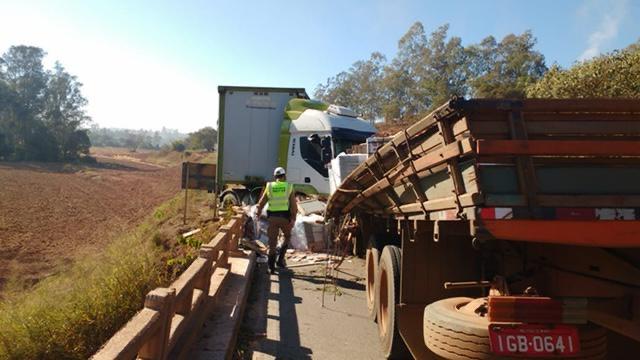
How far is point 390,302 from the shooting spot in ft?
15.8

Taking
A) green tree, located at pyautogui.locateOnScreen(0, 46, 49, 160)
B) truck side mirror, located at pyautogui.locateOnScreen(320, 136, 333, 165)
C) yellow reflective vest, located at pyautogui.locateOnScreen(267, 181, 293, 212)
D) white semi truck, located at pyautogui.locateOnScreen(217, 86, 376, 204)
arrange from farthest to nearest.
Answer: green tree, located at pyautogui.locateOnScreen(0, 46, 49, 160)
white semi truck, located at pyautogui.locateOnScreen(217, 86, 376, 204)
truck side mirror, located at pyautogui.locateOnScreen(320, 136, 333, 165)
yellow reflective vest, located at pyautogui.locateOnScreen(267, 181, 293, 212)

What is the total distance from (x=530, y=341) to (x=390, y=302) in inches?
76.4

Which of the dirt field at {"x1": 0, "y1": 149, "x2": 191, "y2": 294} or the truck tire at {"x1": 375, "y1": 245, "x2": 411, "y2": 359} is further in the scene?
the dirt field at {"x1": 0, "y1": 149, "x2": 191, "y2": 294}

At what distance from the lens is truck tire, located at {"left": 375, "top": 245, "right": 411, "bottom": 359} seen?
470 centimetres

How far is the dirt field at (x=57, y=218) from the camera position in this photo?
15.5 m

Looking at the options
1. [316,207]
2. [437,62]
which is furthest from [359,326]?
[437,62]

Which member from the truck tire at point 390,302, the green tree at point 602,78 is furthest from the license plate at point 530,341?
the green tree at point 602,78

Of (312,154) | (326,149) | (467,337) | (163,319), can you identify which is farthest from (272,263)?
(467,337)

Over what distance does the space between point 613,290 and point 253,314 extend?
4331 millimetres

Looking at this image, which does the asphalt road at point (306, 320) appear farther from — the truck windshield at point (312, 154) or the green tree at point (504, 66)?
the green tree at point (504, 66)

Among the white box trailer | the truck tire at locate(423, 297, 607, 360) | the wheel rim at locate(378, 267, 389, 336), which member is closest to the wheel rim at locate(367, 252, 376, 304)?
the wheel rim at locate(378, 267, 389, 336)

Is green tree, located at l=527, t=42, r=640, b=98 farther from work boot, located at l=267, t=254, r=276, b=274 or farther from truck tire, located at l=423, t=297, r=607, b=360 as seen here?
truck tire, located at l=423, t=297, r=607, b=360

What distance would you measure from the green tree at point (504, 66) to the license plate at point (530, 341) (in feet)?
113

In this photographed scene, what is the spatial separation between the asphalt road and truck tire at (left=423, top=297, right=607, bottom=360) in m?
2.10
